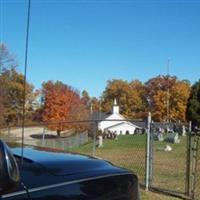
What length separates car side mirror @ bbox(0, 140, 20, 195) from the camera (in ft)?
7.27

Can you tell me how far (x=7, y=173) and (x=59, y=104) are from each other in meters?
68.5

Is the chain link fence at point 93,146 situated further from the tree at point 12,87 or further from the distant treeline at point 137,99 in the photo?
the distant treeline at point 137,99

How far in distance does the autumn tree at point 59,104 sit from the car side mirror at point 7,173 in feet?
204

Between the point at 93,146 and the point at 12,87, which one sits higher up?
the point at 12,87

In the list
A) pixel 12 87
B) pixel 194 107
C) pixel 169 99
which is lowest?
pixel 12 87

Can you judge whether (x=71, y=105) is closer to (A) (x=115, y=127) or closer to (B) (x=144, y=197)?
(A) (x=115, y=127)

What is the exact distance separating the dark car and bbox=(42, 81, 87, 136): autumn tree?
61.4 metres

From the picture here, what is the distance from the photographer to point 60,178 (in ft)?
9.02

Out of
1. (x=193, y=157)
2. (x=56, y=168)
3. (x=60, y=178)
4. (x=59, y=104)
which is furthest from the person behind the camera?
(x=59, y=104)

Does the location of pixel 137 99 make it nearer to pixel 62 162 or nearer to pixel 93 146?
pixel 93 146

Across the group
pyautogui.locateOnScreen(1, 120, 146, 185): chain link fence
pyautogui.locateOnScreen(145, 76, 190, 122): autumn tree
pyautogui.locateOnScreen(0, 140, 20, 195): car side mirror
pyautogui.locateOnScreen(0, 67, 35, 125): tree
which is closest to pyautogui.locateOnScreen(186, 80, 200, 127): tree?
pyautogui.locateOnScreen(1, 120, 146, 185): chain link fence

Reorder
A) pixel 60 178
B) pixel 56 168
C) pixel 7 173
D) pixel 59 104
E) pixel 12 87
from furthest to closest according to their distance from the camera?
1. pixel 59 104
2. pixel 12 87
3. pixel 56 168
4. pixel 60 178
5. pixel 7 173

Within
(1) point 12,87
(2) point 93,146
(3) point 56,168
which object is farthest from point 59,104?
(3) point 56,168

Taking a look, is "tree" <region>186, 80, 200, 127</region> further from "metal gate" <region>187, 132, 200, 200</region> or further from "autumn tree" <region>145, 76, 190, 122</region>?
"metal gate" <region>187, 132, 200, 200</region>
